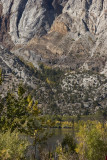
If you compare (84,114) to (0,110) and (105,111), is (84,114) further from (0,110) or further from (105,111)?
(0,110)

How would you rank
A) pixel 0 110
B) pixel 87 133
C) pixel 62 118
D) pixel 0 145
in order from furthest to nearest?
1. pixel 62 118
2. pixel 87 133
3. pixel 0 110
4. pixel 0 145

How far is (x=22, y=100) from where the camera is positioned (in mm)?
36812

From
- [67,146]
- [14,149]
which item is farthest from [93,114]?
[14,149]

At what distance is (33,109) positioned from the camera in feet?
109

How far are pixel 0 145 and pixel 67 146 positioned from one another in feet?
138

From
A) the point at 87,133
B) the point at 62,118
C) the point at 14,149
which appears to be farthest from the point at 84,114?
the point at 14,149

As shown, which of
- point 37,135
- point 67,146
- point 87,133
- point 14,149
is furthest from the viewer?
point 67,146

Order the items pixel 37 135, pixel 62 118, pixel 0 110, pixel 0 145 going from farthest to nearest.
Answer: pixel 62 118 < pixel 0 110 < pixel 37 135 < pixel 0 145

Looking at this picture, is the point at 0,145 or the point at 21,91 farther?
the point at 21,91

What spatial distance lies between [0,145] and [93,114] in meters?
186

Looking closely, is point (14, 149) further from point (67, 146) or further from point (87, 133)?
point (67, 146)

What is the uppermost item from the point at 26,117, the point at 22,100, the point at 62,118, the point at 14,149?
the point at 62,118

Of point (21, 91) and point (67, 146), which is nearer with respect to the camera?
point (21, 91)

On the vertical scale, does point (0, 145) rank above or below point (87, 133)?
below
